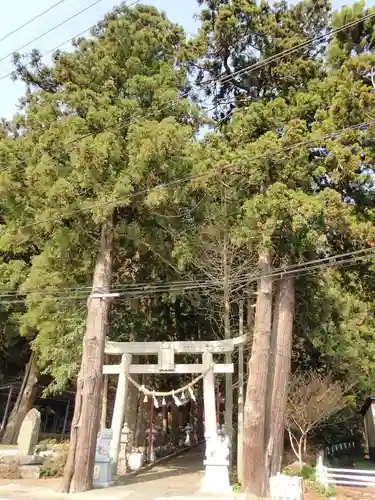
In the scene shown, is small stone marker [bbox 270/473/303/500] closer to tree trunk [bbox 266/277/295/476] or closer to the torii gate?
tree trunk [bbox 266/277/295/476]

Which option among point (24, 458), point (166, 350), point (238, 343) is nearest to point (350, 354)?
point (238, 343)

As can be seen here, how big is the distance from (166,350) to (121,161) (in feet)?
18.7

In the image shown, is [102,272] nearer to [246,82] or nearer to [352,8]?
[246,82]

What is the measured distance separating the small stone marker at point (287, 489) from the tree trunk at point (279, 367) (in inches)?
47.2

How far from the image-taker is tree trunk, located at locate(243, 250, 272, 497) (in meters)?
10.8

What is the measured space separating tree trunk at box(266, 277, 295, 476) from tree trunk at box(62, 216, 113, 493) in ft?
14.7

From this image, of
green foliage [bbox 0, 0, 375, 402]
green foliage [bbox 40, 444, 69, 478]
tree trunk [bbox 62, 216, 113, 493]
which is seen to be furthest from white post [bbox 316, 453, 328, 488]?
green foliage [bbox 40, 444, 69, 478]

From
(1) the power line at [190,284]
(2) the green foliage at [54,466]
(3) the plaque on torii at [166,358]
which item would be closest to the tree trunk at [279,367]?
(1) the power line at [190,284]

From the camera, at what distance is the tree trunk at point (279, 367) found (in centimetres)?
1150

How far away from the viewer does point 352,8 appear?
11.0m

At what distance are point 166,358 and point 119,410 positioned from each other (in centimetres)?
201

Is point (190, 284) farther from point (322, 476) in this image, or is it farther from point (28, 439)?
point (28, 439)

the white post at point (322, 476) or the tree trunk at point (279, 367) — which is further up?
the tree trunk at point (279, 367)

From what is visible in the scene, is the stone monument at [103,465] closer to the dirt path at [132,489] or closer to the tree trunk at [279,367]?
the dirt path at [132,489]
